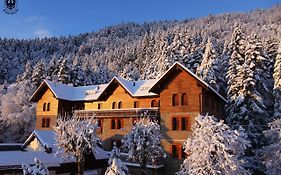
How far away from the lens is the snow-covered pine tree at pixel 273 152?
3097cm

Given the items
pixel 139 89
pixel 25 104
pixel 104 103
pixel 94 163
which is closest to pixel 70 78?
pixel 25 104

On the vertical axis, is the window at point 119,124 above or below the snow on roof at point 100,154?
above

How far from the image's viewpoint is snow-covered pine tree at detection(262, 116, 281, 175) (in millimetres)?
30967

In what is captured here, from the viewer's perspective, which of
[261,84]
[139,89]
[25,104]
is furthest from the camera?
[25,104]

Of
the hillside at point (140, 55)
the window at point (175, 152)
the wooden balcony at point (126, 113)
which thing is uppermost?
the hillside at point (140, 55)

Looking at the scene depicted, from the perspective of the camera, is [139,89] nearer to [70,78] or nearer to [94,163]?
[94,163]

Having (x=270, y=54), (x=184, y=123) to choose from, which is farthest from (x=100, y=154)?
(x=270, y=54)

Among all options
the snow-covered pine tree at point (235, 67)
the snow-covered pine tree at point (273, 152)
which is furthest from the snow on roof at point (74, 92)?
the snow-covered pine tree at point (273, 152)

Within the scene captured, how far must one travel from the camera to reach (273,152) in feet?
104

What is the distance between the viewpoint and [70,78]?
73125mm

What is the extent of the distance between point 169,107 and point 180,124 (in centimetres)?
252

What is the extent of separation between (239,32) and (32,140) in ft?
108

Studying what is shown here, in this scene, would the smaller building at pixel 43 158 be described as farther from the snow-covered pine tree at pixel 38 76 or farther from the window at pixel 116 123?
the snow-covered pine tree at pixel 38 76

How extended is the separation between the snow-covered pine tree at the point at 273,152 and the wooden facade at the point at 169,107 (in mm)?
7904
